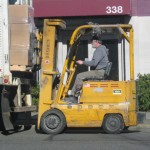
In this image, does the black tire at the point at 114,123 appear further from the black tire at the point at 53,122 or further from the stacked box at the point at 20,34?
the stacked box at the point at 20,34

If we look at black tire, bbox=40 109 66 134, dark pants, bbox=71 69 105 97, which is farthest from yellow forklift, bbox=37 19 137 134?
dark pants, bbox=71 69 105 97

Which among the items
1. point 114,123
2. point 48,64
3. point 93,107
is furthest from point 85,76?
point 114,123

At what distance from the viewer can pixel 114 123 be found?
12.7 m

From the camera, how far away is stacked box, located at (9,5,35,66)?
498 inches

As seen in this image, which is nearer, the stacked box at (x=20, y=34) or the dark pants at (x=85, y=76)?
the stacked box at (x=20, y=34)

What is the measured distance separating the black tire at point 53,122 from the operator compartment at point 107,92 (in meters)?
0.63

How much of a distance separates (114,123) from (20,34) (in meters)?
2.95

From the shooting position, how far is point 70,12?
18.6 m

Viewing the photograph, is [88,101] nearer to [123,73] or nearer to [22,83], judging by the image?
[22,83]

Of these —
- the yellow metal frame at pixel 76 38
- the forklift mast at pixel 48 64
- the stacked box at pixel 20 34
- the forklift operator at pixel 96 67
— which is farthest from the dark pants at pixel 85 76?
the stacked box at pixel 20 34

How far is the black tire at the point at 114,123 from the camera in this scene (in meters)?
12.7

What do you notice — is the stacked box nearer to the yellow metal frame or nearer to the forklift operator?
the yellow metal frame

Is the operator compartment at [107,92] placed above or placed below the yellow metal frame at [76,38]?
below

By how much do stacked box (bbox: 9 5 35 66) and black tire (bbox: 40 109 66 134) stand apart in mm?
1253
